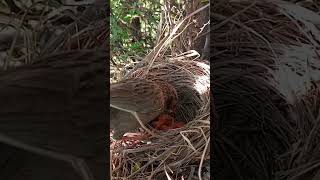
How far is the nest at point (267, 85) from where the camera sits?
2.63ft

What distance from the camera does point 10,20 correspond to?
0.76 metres

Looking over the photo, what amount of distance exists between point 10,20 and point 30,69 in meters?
0.09

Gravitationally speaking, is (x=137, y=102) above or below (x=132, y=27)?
below

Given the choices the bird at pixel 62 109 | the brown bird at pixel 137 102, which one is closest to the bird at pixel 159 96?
the brown bird at pixel 137 102

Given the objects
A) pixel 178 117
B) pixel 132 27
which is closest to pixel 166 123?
pixel 178 117

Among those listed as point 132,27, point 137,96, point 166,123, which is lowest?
point 166,123

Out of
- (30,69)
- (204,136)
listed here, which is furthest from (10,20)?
(204,136)

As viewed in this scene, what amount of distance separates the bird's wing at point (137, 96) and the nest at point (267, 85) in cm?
62

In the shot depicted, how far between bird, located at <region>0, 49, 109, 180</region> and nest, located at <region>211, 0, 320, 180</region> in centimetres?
24

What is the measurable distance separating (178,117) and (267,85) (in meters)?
0.76

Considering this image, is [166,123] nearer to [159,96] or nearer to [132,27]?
[159,96]

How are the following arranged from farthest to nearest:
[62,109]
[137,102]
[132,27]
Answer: [132,27] < [137,102] < [62,109]

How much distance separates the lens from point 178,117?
1558 millimetres

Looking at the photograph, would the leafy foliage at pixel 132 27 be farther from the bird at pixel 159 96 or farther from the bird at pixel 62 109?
the bird at pixel 62 109
